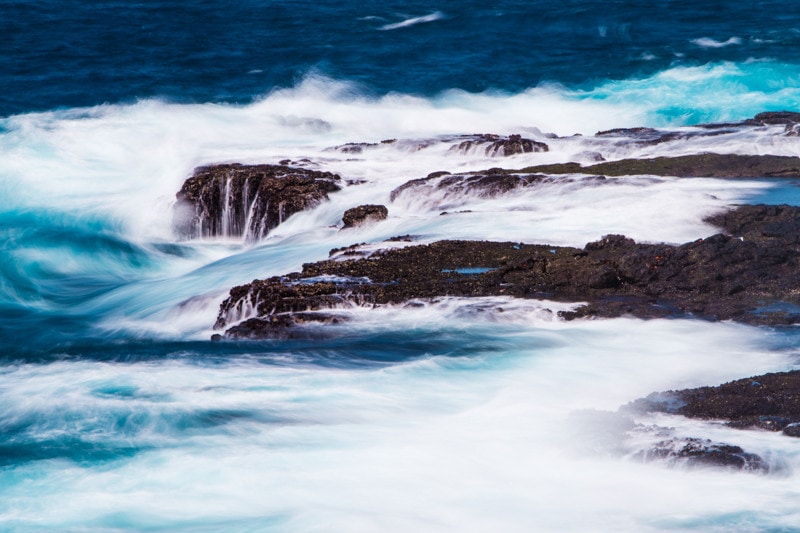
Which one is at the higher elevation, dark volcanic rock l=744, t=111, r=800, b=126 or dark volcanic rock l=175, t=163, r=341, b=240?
dark volcanic rock l=744, t=111, r=800, b=126

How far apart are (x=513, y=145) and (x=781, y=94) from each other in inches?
380

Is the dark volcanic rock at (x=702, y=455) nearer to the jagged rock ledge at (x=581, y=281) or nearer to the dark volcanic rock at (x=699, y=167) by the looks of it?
the jagged rock ledge at (x=581, y=281)

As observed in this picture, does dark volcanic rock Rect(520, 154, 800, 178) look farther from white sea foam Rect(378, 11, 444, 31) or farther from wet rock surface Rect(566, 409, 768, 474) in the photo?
white sea foam Rect(378, 11, 444, 31)

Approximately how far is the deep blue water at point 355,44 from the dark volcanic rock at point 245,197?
812cm

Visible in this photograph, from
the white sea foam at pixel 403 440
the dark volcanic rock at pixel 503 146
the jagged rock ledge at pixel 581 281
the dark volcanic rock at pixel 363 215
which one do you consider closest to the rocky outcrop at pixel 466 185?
the dark volcanic rock at pixel 363 215

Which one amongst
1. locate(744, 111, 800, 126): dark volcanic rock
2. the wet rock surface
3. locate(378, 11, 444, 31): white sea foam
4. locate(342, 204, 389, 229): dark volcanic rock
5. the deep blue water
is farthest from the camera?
locate(378, 11, 444, 31): white sea foam

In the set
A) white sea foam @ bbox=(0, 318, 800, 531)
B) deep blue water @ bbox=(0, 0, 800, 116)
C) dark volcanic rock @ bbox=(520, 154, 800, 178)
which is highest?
deep blue water @ bbox=(0, 0, 800, 116)

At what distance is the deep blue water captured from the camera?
80.2 ft

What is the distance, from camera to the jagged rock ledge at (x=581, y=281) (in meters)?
9.33

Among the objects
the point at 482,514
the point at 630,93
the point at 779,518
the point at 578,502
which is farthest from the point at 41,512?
the point at 630,93

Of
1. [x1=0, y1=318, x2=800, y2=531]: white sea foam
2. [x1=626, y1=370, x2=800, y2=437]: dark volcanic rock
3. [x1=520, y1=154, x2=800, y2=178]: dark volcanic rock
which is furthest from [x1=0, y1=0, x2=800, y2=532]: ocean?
[x1=520, y1=154, x2=800, y2=178]: dark volcanic rock

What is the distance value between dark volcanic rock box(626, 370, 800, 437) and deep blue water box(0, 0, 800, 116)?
16.7 m

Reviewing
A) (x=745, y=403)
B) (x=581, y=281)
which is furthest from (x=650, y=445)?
(x=581, y=281)

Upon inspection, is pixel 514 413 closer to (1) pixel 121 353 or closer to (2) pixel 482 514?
(2) pixel 482 514
